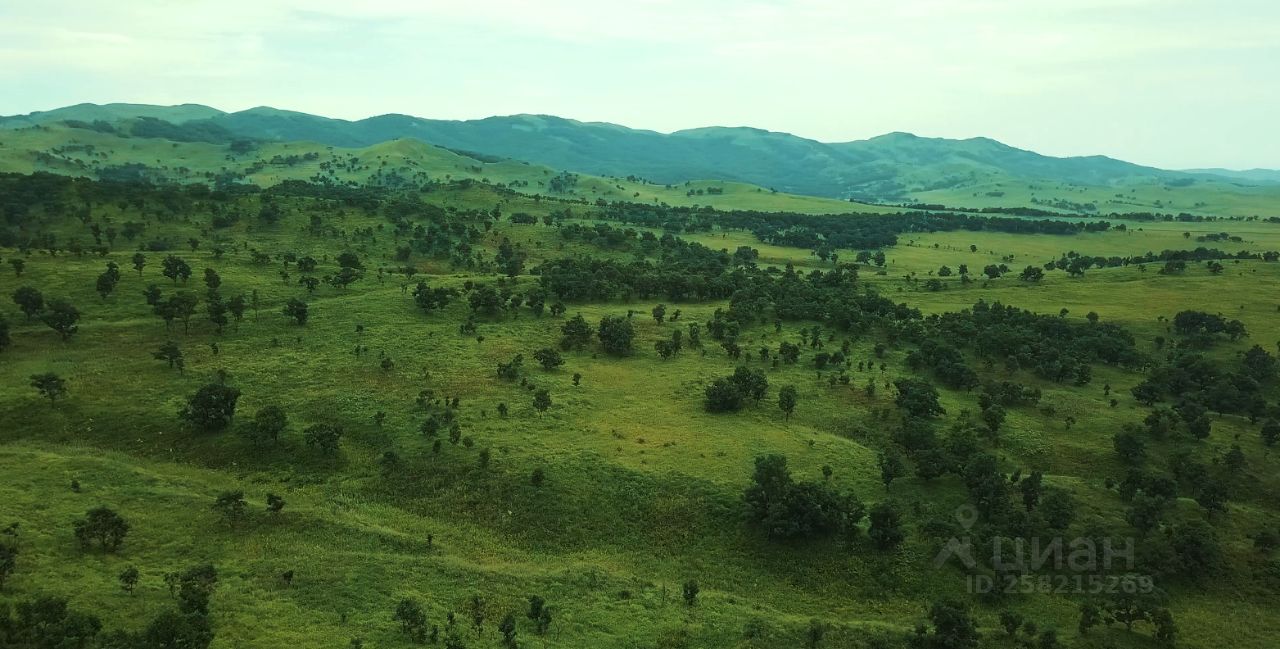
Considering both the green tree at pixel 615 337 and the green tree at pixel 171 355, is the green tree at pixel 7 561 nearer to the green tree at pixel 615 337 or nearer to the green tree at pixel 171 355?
the green tree at pixel 171 355

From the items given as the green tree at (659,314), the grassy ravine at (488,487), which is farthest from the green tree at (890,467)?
the green tree at (659,314)

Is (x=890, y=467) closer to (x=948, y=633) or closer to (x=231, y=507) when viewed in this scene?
(x=948, y=633)

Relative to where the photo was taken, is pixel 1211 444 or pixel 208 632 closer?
pixel 208 632

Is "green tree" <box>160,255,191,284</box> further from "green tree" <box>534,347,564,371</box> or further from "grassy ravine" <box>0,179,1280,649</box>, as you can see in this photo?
"green tree" <box>534,347,564,371</box>

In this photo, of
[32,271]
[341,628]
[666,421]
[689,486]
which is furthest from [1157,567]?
[32,271]

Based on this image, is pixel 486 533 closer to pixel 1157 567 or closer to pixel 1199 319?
pixel 1157 567

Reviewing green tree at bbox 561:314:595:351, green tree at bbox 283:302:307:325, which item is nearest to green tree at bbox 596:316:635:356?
green tree at bbox 561:314:595:351

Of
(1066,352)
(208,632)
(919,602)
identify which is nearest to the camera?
(208,632)

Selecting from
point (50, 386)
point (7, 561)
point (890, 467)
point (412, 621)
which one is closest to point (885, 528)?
point (890, 467)
